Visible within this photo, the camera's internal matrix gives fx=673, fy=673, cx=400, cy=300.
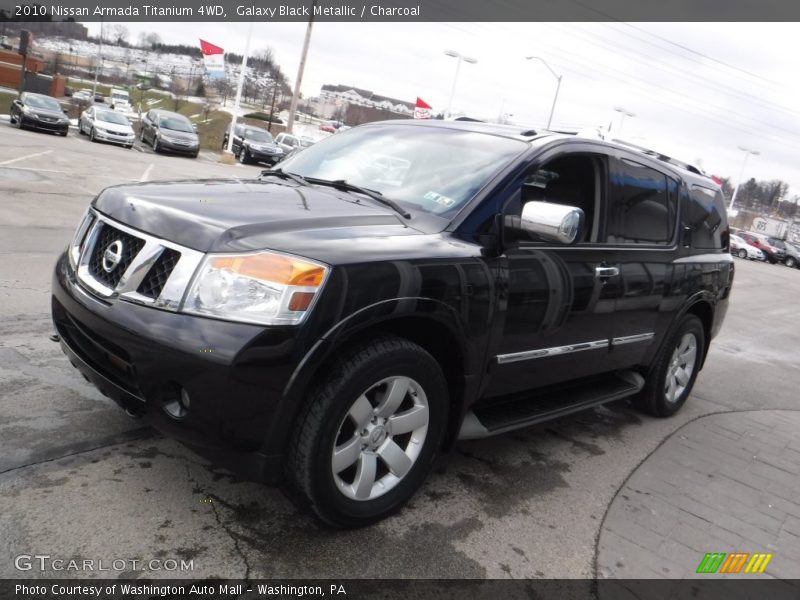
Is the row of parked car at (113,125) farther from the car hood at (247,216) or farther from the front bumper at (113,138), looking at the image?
the car hood at (247,216)

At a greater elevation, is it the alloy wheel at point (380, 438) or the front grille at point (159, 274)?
the front grille at point (159, 274)

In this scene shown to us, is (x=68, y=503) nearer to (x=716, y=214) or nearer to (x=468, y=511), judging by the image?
(x=468, y=511)

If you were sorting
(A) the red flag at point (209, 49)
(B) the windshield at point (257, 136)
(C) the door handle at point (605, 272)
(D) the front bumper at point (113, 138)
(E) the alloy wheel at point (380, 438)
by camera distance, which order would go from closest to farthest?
1. (E) the alloy wheel at point (380, 438)
2. (C) the door handle at point (605, 272)
3. (D) the front bumper at point (113, 138)
4. (B) the windshield at point (257, 136)
5. (A) the red flag at point (209, 49)

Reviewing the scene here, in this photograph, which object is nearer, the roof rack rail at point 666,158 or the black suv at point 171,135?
the roof rack rail at point 666,158

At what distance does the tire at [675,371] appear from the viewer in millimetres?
4961

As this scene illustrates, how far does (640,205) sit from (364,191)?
1967 millimetres

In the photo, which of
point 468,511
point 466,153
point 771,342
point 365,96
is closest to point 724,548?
point 468,511

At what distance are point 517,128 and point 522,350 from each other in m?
1.38

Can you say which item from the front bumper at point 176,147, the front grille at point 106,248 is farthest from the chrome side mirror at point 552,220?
the front bumper at point 176,147

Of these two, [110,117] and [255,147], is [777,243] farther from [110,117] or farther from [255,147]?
[110,117]

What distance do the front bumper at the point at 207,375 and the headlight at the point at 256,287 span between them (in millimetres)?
54

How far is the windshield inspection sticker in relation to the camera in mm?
3287

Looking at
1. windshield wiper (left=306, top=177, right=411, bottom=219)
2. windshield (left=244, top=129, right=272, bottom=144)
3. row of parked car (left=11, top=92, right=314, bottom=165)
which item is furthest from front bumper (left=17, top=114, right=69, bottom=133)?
windshield wiper (left=306, top=177, right=411, bottom=219)

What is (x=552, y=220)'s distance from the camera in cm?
309
